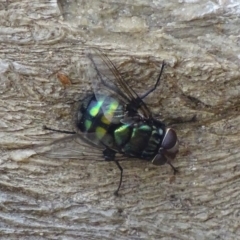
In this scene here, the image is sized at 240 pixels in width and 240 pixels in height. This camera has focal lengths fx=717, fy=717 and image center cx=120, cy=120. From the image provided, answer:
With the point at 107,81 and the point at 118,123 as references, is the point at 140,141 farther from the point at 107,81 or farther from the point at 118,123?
the point at 107,81

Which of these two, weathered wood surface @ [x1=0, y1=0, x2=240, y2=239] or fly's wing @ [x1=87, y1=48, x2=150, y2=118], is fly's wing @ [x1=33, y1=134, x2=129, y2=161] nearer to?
weathered wood surface @ [x1=0, y1=0, x2=240, y2=239]

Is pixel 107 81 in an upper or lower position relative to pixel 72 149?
upper

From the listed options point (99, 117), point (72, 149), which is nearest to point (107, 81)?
point (99, 117)

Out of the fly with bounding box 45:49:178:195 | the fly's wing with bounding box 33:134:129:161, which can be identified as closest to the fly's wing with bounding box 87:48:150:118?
the fly with bounding box 45:49:178:195

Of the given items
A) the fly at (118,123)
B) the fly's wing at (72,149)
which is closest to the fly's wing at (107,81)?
the fly at (118,123)
